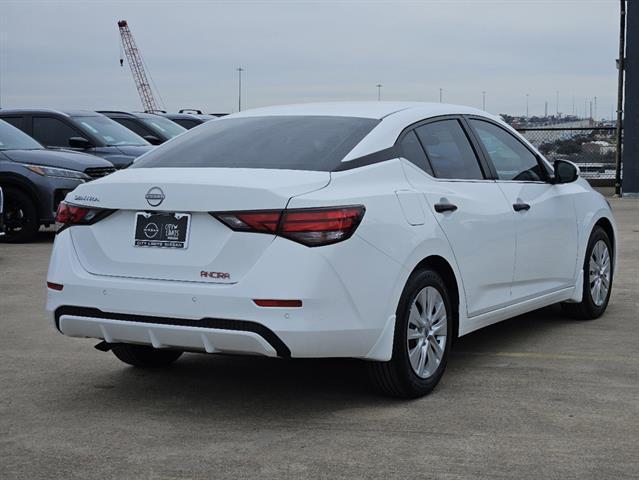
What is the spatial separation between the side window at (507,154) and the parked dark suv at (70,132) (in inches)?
388

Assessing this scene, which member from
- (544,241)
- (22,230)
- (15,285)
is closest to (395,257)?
(544,241)

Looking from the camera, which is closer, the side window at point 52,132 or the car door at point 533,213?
the car door at point 533,213

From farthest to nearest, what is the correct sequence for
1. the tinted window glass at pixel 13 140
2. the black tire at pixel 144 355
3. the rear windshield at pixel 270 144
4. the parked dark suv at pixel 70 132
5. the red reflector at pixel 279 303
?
the parked dark suv at pixel 70 132 < the tinted window glass at pixel 13 140 < the black tire at pixel 144 355 < the rear windshield at pixel 270 144 < the red reflector at pixel 279 303

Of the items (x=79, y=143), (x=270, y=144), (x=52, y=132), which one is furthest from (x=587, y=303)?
(x=52, y=132)

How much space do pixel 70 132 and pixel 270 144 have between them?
11520mm

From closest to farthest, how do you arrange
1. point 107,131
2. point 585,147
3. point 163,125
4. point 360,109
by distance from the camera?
point 360,109
point 107,131
point 163,125
point 585,147

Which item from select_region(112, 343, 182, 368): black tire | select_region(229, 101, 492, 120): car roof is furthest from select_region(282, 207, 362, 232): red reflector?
select_region(112, 343, 182, 368): black tire

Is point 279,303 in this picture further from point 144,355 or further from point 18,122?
point 18,122

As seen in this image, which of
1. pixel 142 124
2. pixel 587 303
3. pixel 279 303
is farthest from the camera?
pixel 142 124

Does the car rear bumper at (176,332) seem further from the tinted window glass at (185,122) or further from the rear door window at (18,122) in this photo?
the tinted window glass at (185,122)

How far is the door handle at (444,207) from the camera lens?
608 centimetres

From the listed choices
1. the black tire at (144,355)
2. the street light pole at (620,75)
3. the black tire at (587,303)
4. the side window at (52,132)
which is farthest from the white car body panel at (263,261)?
the street light pole at (620,75)

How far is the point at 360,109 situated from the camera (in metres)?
6.54

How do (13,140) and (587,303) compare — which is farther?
(13,140)
